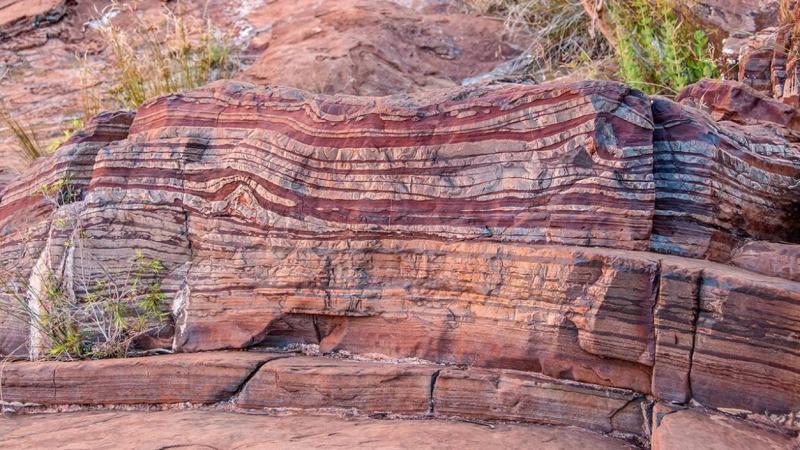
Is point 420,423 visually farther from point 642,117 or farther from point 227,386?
point 642,117

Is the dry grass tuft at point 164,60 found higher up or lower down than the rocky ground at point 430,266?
higher up

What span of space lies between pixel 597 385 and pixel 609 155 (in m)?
0.88

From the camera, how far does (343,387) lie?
3045mm

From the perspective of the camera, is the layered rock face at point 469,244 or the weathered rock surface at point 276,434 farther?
the layered rock face at point 469,244

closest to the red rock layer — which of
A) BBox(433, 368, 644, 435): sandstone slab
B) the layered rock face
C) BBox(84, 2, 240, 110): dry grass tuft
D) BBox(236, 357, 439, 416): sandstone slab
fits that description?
the layered rock face

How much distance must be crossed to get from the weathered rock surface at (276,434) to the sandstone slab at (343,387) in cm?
9

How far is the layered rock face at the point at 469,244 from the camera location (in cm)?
276

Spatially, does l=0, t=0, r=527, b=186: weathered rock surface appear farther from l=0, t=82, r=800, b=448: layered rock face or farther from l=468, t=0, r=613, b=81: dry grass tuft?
l=0, t=82, r=800, b=448: layered rock face

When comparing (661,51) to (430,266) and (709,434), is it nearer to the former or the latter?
(430,266)

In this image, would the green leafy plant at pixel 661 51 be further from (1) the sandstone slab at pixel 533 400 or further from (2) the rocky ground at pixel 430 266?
(1) the sandstone slab at pixel 533 400

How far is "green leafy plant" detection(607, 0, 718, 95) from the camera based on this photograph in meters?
5.20

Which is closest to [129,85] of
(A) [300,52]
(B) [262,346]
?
(A) [300,52]

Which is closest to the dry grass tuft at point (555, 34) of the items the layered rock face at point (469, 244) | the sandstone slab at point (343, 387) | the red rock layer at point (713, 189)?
the layered rock face at point (469, 244)

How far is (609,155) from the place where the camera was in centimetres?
307
